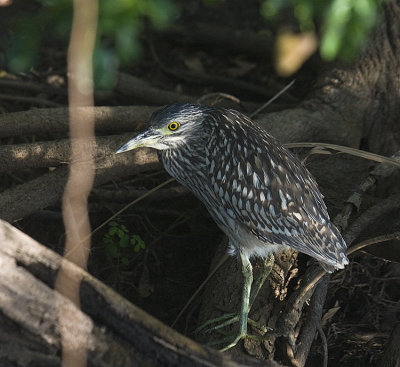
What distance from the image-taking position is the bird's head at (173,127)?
334 cm

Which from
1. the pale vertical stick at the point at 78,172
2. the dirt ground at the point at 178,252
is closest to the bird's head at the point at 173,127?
the pale vertical stick at the point at 78,172

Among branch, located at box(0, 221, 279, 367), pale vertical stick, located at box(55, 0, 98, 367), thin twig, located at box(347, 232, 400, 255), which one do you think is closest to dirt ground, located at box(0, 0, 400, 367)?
pale vertical stick, located at box(55, 0, 98, 367)

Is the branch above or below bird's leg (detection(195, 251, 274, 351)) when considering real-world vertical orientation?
above

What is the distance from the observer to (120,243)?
12.7 feet

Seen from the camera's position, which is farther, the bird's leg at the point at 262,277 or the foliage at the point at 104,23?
the bird's leg at the point at 262,277

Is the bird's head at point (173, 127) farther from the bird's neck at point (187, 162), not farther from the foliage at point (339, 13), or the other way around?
the foliage at point (339, 13)

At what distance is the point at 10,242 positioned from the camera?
85.0 inches

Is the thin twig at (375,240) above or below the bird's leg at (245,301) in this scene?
above

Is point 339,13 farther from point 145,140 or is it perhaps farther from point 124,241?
point 124,241

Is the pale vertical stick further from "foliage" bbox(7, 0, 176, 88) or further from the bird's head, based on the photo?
the bird's head

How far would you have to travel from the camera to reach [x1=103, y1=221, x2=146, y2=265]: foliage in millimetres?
3893

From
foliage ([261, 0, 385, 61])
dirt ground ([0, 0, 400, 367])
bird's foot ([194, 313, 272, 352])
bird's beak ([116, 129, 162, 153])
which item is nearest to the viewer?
foliage ([261, 0, 385, 61])

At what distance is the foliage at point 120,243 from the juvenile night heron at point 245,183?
0.63 m

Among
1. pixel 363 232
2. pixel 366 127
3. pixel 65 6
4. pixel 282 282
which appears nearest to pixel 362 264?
pixel 363 232
